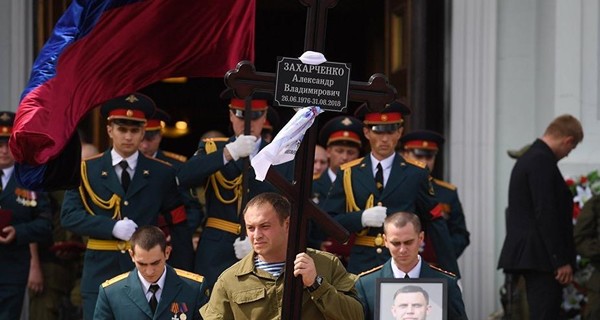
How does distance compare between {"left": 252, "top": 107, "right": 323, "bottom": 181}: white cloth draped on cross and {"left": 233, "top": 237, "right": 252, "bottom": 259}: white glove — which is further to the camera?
{"left": 233, "top": 237, "right": 252, "bottom": 259}: white glove

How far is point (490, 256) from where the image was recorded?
40.9 ft

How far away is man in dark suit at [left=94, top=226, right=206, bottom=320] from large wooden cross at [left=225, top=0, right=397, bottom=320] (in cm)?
227

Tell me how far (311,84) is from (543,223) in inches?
179

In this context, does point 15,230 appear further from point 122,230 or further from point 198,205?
point 198,205

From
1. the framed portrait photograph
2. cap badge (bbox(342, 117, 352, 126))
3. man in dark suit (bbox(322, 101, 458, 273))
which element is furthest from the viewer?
cap badge (bbox(342, 117, 352, 126))

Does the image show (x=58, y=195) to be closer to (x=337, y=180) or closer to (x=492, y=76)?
(x=337, y=180)

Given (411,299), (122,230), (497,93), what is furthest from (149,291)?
(497,93)

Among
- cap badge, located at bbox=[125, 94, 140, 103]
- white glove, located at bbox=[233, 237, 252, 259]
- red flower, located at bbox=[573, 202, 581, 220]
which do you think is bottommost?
white glove, located at bbox=[233, 237, 252, 259]

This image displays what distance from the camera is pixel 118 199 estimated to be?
10.4m

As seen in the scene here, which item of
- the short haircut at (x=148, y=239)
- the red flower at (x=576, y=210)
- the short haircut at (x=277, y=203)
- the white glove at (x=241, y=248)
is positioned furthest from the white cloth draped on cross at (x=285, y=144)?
the red flower at (x=576, y=210)

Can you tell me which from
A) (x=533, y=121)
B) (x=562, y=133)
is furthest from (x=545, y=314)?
(x=533, y=121)

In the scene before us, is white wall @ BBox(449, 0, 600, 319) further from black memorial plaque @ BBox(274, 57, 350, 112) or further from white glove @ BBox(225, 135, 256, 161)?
black memorial plaque @ BBox(274, 57, 350, 112)

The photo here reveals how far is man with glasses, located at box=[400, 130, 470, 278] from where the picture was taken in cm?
1119

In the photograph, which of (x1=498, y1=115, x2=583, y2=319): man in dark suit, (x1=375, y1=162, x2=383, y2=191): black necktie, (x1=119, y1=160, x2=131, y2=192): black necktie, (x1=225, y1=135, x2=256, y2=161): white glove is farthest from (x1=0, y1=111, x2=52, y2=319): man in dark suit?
(x1=498, y1=115, x2=583, y2=319): man in dark suit
